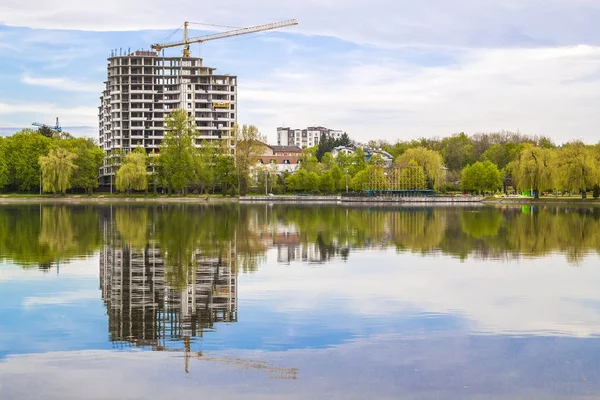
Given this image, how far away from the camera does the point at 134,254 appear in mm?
29625

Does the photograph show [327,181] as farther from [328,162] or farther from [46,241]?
[46,241]

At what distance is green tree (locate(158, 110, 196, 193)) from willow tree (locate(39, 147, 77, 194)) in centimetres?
1376

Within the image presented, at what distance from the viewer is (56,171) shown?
114812 millimetres

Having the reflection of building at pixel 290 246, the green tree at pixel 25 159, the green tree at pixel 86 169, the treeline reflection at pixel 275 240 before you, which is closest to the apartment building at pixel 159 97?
the green tree at pixel 25 159

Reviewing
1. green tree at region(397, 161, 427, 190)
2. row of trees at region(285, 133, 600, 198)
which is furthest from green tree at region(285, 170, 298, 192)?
green tree at region(397, 161, 427, 190)

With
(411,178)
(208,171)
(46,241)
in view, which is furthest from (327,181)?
(46,241)

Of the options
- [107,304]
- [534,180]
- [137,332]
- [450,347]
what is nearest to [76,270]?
[107,304]

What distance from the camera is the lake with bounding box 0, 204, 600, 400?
12094 millimetres

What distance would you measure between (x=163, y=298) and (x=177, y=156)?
326 feet

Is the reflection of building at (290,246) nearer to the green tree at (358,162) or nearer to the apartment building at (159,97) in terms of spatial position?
the green tree at (358,162)

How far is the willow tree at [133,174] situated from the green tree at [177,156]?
333 cm

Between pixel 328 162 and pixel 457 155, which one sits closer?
pixel 328 162

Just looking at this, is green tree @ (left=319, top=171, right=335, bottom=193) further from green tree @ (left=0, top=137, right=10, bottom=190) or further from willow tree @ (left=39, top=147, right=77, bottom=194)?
green tree @ (left=0, top=137, right=10, bottom=190)

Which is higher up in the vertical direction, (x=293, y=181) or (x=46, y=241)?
(x=293, y=181)
